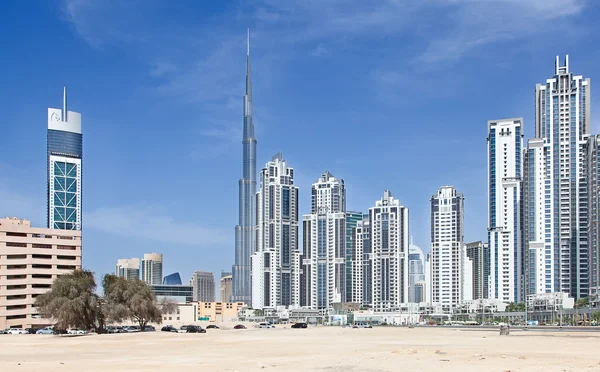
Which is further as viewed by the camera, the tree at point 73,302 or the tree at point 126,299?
the tree at point 126,299

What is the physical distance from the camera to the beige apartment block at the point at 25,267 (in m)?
119

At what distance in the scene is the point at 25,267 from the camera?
122125 millimetres

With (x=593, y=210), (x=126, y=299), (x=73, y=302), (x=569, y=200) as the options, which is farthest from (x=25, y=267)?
(x=569, y=200)

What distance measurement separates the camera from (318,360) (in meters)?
40.1

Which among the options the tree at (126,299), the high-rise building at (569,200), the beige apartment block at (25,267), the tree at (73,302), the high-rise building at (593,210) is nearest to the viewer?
the tree at (73,302)

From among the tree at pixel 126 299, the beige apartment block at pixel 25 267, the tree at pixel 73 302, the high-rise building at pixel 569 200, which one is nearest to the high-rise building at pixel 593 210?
the high-rise building at pixel 569 200

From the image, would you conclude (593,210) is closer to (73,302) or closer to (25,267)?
(25,267)

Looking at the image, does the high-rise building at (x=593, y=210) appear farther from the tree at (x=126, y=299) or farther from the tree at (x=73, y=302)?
the tree at (x=73, y=302)

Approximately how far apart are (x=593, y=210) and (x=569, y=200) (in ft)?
50.5

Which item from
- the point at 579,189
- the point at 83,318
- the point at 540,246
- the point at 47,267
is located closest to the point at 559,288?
the point at 540,246

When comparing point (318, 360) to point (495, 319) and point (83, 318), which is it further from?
point (495, 319)

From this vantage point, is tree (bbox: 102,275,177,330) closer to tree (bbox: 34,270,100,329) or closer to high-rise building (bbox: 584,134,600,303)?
tree (bbox: 34,270,100,329)

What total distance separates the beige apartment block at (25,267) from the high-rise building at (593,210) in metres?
122

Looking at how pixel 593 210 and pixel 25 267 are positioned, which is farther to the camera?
pixel 593 210
